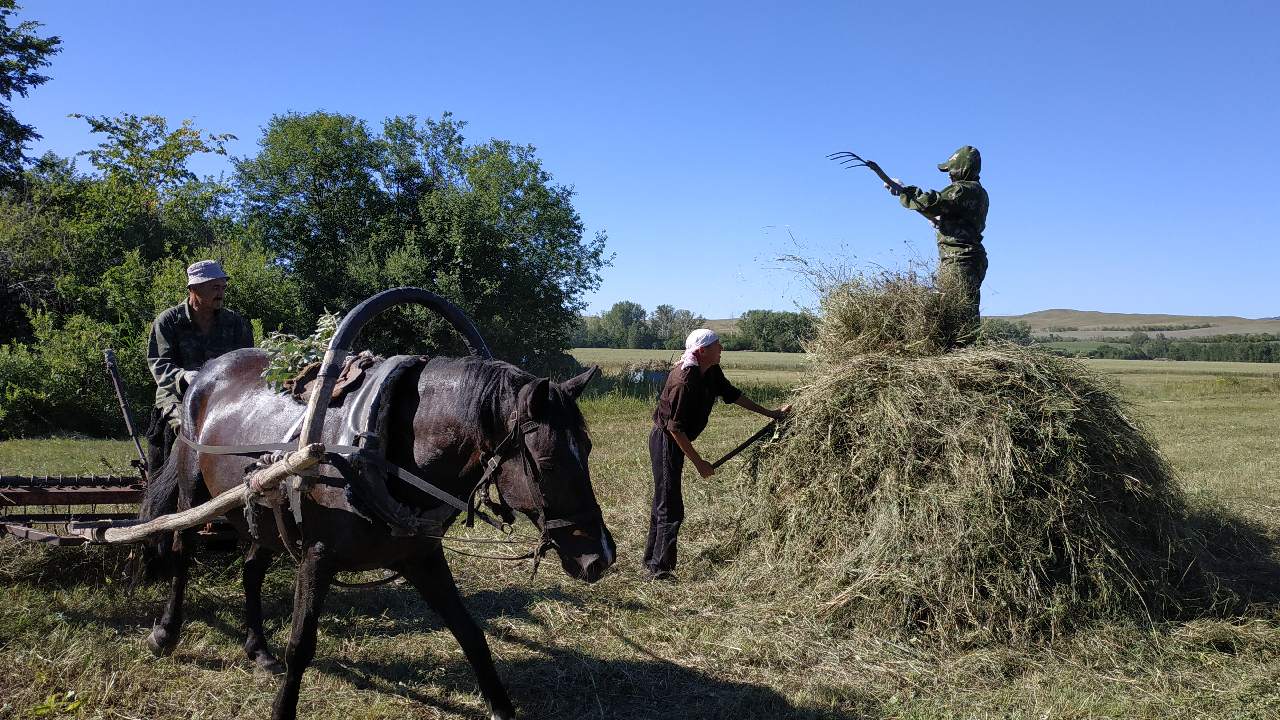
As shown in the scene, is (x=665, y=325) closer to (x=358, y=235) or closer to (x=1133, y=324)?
(x=358, y=235)

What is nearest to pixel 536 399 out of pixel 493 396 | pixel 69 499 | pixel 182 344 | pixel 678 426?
pixel 493 396

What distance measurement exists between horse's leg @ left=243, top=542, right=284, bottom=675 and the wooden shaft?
532mm

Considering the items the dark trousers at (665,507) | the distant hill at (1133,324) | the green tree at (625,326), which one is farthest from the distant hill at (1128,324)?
the dark trousers at (665,507)

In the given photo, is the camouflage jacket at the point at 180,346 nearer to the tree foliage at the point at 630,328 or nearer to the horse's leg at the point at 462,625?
the horse's leg at the point at 462,625

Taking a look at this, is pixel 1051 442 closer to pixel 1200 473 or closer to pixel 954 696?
pixel 954 696

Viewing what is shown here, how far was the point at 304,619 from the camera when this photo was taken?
351 centimetres

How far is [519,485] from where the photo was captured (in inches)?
125

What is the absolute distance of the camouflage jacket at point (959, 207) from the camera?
6.26m

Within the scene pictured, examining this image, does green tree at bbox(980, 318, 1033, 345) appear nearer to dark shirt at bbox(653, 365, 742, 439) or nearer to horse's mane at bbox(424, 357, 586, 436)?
dark shirt at bbox(653, 365, 742, 439)

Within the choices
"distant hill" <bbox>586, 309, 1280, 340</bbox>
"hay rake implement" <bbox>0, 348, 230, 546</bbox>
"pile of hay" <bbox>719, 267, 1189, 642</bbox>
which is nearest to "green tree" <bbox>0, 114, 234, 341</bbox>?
"hay rake implement" <bbox>0, 348, 230, 546</bbox>

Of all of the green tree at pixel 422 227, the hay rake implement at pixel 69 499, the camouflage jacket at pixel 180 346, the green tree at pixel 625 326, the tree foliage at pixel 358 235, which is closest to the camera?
the hay rake implement at pixel 69 499

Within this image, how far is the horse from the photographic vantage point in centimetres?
310

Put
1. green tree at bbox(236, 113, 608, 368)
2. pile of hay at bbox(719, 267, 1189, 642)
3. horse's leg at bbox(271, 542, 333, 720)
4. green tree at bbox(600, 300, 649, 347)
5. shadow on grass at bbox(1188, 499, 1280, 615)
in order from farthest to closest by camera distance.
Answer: green tree at bbox(600, 300, 649, 347), green tree at bbox(236, 113, 608, 368), shadow on grass at bbox(1188, 499, 1280, 615), pile of hay at bbox(719, 267, 1189, 642), horse's leg at bbox(271, 542, 333, 720)

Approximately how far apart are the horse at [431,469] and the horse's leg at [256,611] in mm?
18
